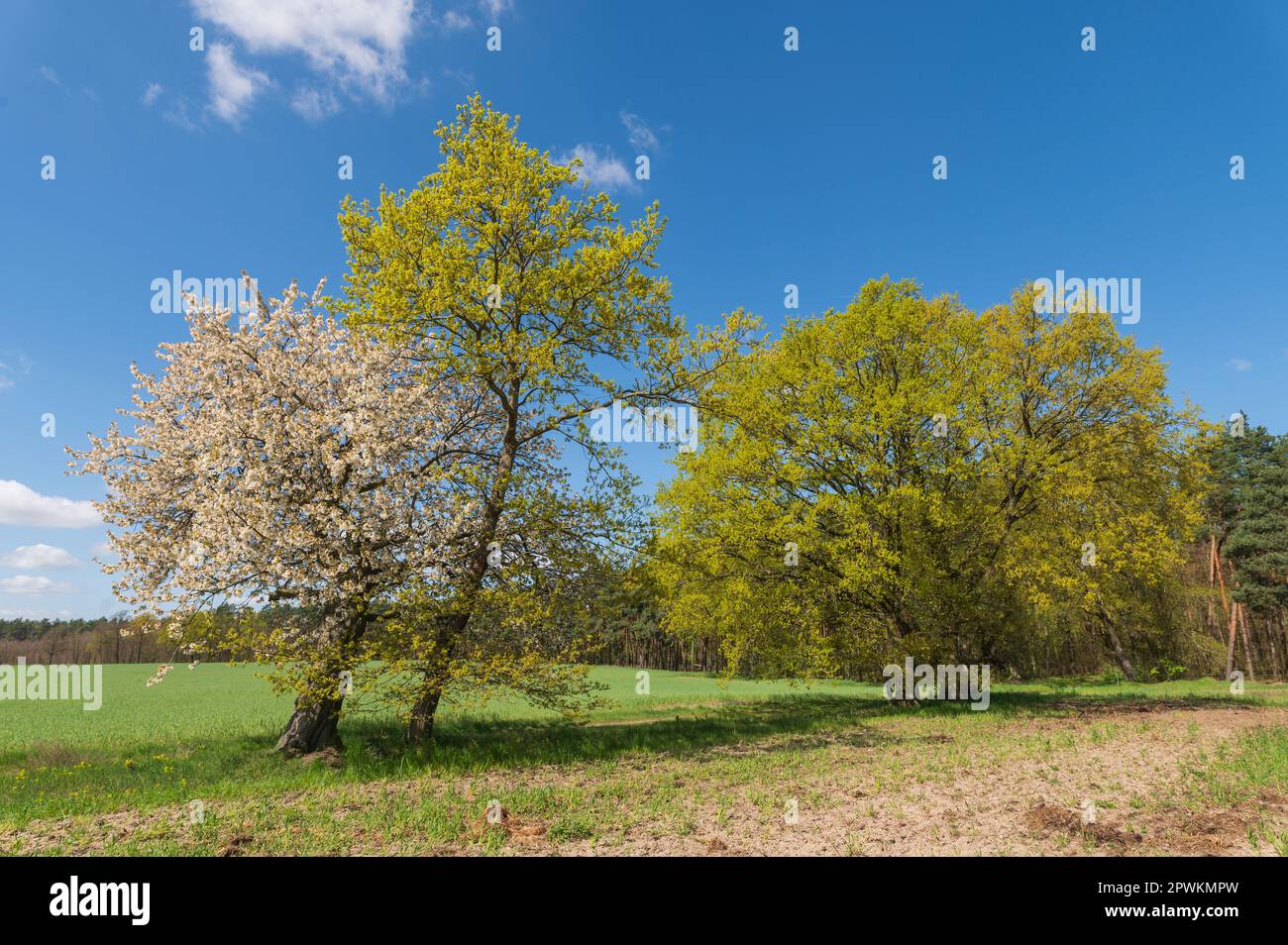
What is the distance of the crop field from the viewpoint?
7633 millimetres

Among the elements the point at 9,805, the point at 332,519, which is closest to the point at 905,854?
the point at 332,519

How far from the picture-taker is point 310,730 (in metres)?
14.8

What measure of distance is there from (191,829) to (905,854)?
904 centimetres

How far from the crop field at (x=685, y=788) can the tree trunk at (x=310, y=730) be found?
55 centimetres

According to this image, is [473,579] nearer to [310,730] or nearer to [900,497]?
[310,730]

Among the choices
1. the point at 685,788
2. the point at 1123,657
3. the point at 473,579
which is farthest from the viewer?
the point at 1123,657

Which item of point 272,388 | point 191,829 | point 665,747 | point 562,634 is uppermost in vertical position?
point 272,388

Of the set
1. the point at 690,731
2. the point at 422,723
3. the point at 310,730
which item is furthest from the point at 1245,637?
the point at 310,730

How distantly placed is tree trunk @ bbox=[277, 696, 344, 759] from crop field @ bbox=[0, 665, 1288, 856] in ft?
1.80

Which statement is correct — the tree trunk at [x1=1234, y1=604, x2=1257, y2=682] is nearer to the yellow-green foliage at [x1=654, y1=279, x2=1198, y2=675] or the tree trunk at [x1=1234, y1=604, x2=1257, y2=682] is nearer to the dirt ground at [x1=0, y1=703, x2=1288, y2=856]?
the yellow-green foliage at [x1=654, y1=279, x2=1198, y2=675]

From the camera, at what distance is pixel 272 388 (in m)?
14.7

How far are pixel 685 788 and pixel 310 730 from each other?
30.9ft

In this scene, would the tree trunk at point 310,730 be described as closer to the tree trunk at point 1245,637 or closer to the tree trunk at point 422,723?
the tree trunk at point 422,723
